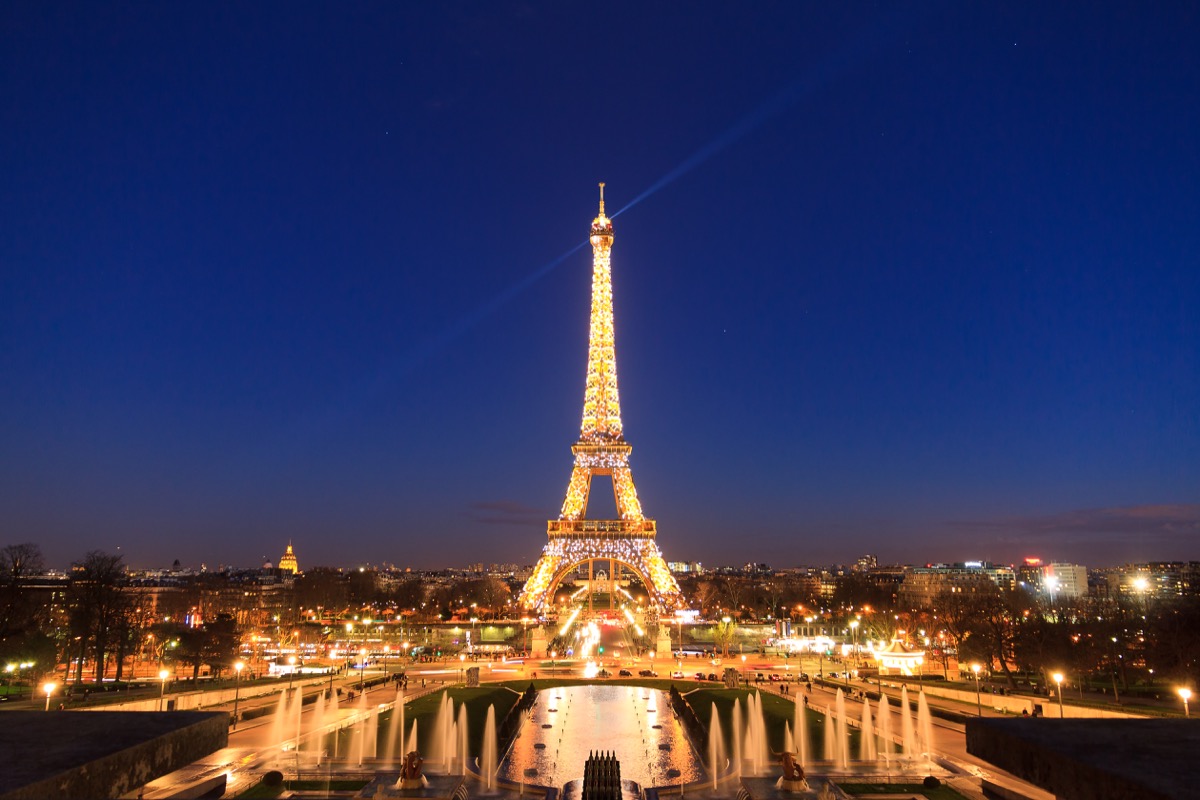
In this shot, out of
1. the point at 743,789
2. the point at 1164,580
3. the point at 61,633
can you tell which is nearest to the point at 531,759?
the point at 743,789

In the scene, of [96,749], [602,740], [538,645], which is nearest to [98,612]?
[538,645]

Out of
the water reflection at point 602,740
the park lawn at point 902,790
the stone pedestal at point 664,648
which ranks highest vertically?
the park lawn at point 902,790

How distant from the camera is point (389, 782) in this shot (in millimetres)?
17438

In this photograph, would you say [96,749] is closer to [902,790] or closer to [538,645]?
[902,790]

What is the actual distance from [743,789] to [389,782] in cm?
841

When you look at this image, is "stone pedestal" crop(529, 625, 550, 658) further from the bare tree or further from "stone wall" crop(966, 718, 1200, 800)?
"stone wall" crop(966, 718, 1200, 800)

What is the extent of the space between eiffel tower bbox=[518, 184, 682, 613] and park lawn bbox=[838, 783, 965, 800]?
6428cm

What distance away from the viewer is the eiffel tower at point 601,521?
86.6 m

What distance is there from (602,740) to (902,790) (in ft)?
39.4

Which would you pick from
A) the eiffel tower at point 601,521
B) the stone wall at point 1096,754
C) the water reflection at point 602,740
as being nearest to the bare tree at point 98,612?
the water reflection at point 602,740

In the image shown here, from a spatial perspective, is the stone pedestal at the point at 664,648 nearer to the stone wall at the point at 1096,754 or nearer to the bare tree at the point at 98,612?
the bare tree at the point at 98,612

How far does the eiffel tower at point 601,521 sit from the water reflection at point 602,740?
43894 millimetres

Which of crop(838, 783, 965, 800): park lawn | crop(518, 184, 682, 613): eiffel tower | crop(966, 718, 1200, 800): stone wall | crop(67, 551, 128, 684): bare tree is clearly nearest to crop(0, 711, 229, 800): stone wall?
crop(966, 718, 1200, 800): stone wall

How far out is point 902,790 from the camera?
2105cm
